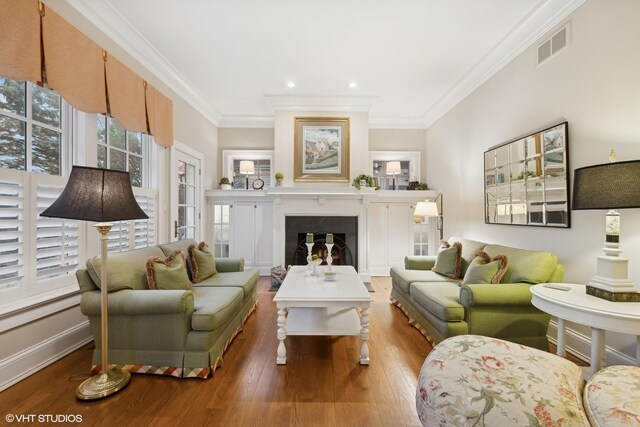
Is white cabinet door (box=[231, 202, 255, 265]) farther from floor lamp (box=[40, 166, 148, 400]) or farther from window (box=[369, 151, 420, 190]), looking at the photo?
floor lamp (box=[40, 166, 148, 400])

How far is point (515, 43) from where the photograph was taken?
2.77 meters

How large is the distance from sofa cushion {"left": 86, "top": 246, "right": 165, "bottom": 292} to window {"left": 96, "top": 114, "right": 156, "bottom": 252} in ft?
1.65

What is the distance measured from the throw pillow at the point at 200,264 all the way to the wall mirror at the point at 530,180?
331 centimetres

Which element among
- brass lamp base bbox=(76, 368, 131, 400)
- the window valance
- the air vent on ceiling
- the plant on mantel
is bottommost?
brass lamp base bbox=(76, 368, 131, 400)

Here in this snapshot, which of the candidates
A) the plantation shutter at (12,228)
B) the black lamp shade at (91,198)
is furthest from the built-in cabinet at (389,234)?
the plantation shutter at (12,228)

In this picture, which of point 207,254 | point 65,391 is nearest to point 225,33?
point 207,254

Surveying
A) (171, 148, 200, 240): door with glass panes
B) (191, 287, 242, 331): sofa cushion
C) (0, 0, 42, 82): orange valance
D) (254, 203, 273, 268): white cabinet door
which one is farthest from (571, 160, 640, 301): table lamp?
(254, 203, 273, 268): white cabinet door

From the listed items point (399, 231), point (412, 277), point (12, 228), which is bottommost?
point (412, 277)

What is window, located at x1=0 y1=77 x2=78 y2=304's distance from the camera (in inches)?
70.4

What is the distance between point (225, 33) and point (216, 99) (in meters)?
1.74

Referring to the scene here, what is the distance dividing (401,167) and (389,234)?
1.42 m

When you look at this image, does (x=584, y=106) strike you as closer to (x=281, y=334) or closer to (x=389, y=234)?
(x=281, y=334)

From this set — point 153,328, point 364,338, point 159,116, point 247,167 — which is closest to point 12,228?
point 153,328

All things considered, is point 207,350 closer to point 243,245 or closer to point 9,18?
point 9,18
